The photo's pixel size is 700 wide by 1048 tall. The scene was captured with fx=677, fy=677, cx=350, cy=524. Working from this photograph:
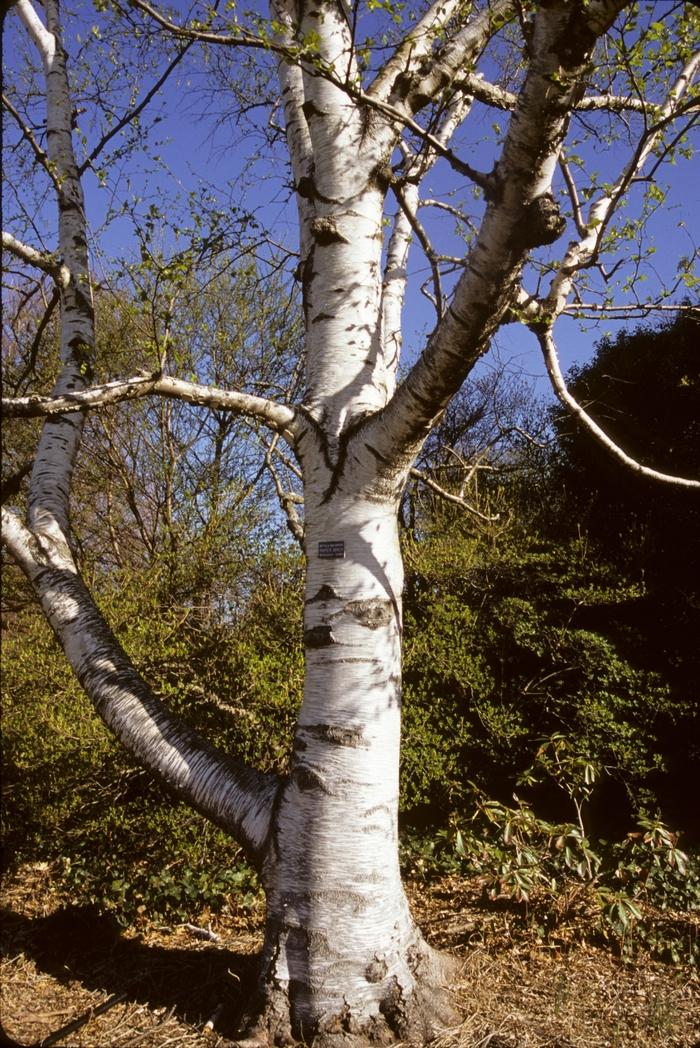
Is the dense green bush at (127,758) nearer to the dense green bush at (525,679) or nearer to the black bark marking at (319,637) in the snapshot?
the dense green bush at (525,679)

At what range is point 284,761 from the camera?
4.96 metres

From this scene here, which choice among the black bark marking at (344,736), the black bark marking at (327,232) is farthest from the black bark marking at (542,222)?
the black bark marking at (344,736)

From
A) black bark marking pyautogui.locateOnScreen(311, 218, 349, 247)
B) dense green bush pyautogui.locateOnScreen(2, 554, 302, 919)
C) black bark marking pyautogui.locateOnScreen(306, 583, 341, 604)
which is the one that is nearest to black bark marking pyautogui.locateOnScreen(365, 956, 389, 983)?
black bark marking pyautogui.locateOnScreen(306, 583, 341, 604)

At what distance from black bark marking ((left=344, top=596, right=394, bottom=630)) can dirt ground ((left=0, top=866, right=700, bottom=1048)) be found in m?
1.56

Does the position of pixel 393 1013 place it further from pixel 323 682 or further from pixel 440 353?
pixel 440 353

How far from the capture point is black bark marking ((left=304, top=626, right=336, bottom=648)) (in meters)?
2.71

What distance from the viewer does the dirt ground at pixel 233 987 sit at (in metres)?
2.73

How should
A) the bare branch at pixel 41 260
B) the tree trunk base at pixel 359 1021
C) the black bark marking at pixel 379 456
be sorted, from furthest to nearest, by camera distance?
the bare branch at pixel 41 260, the black bark marking at pixel 379 456, the tree trunk base at pixel 359 1021

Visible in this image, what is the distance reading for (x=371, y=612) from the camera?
2.73 metres

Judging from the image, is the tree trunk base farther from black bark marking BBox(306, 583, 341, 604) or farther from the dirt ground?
black bark marking BBox(306, 583, 341, 604)

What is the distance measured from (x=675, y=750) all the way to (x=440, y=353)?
15.2 ft

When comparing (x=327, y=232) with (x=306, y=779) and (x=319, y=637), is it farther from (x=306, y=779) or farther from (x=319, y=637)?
(x=306, y=779)

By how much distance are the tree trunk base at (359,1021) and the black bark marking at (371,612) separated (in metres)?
1.33

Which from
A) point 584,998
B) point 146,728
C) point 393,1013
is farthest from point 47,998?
point 584,998
